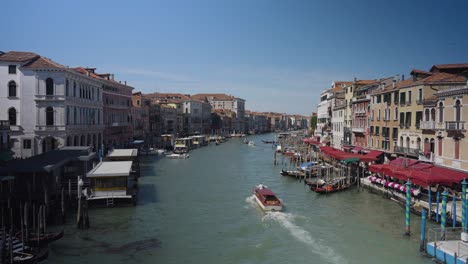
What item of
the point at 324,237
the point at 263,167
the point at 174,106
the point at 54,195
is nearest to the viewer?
the point at 324,237

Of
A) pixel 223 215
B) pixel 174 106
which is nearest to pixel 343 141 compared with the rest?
pixel 223 215

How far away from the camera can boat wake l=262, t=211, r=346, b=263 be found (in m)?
12.2

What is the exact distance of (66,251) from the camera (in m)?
12.3

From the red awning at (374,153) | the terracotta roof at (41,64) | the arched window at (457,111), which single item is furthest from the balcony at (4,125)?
the arched window at (457,111)

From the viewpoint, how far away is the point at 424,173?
1728cm

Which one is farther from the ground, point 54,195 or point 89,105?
point 89,105

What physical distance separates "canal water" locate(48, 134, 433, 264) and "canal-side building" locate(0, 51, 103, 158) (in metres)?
9.41

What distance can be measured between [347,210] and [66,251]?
11692 mm

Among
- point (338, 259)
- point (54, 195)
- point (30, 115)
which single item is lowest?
point (338, 259)

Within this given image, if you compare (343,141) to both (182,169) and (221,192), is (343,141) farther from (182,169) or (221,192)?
(221,192)

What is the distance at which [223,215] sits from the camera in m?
17.1

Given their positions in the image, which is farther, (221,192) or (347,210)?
(221,192)

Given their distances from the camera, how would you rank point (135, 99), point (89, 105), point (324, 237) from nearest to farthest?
point (324, 237), point (89, 105), point (135, 99)

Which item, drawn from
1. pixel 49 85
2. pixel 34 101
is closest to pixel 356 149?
pixel 49 85
